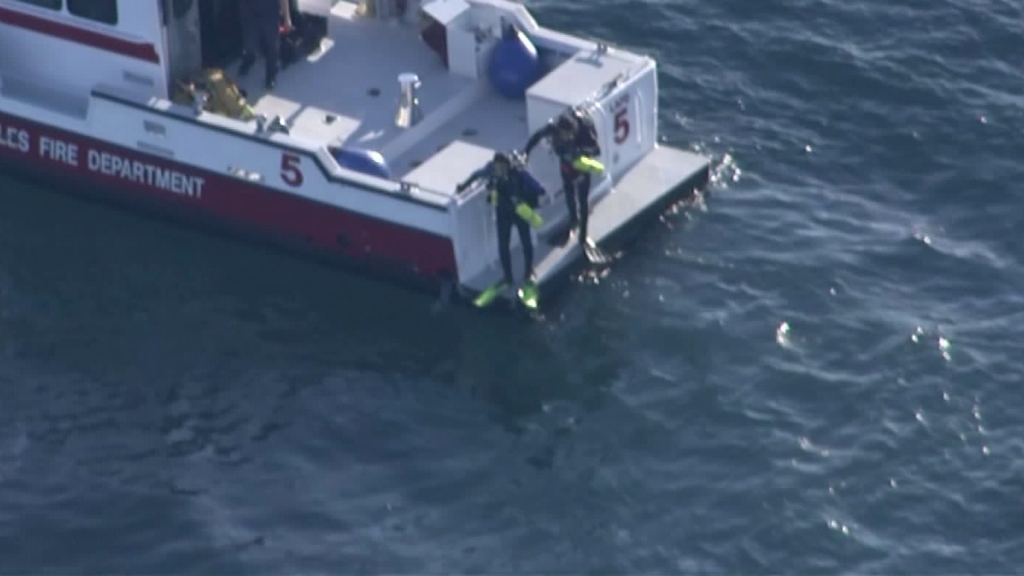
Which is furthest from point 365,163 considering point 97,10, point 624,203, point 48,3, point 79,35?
point 48,3

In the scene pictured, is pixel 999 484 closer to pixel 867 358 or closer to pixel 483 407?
pixel 867 358

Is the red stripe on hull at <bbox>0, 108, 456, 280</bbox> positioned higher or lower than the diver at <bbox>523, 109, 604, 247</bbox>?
lower

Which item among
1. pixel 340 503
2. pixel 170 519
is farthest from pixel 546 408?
pixel 170 519

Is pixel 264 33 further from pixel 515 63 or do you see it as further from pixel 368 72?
pixel 515 63

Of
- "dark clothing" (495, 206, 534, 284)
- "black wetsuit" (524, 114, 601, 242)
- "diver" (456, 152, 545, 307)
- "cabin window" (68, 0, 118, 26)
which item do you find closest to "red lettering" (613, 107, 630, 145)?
"black wetsuit" (524, 114, 601, 242)

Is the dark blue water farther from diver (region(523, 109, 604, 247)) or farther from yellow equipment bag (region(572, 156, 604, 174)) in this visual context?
yellow equipment bag (region(572, 156, 604, 174))

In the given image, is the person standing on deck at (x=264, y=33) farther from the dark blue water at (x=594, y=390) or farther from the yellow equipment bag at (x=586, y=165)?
the yellow equipment bag at (x=586, y=165)
